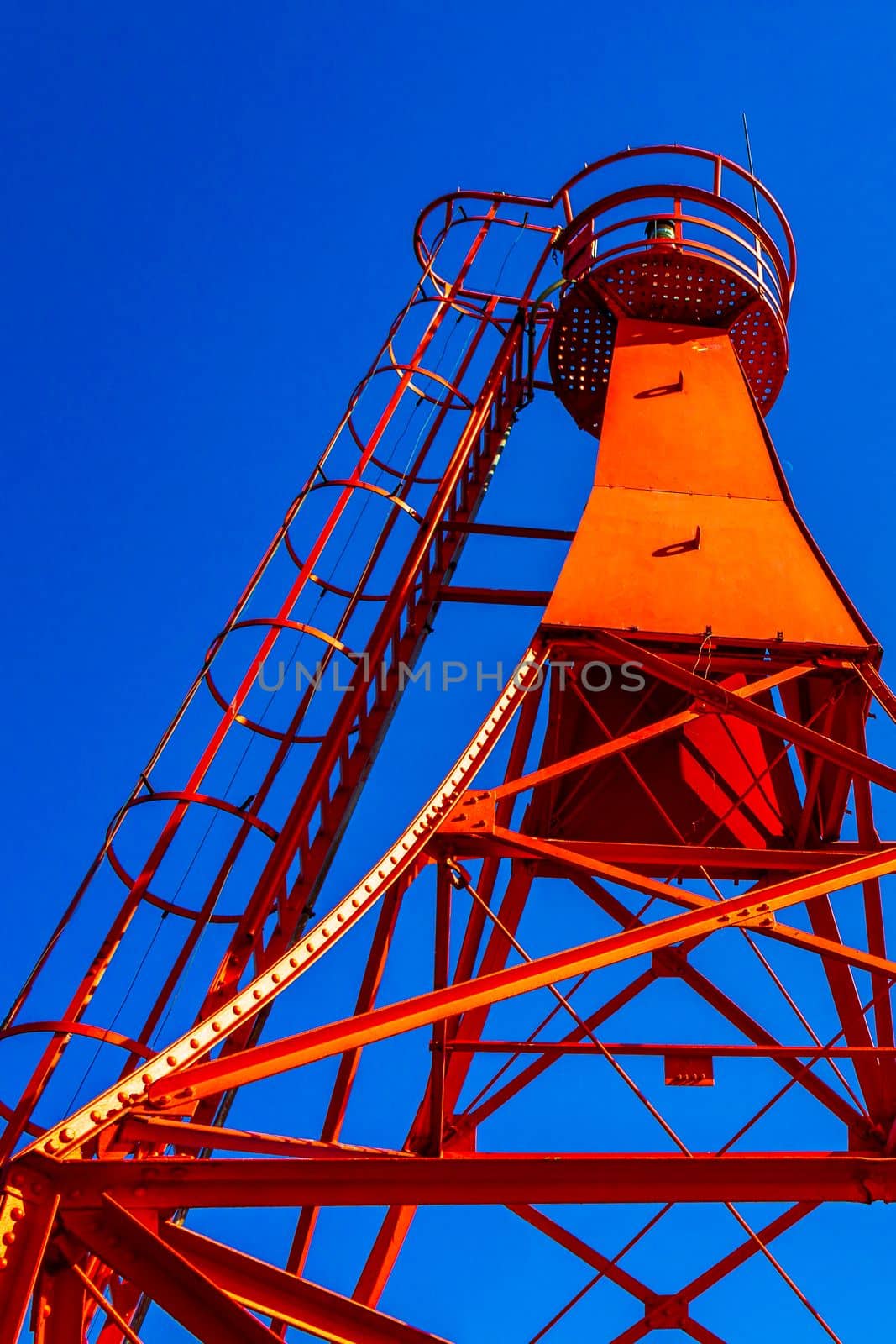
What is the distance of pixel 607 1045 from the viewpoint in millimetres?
8328

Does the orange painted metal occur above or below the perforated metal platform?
below

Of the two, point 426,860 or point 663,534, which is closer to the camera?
point 426,860

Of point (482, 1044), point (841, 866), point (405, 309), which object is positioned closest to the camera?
point (841, 866)

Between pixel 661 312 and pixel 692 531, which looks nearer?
pixel 692 531

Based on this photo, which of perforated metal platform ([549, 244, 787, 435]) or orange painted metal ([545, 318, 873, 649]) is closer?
orange painted metal ([545, 318, 873, 649])

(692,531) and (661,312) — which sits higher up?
(661,312)

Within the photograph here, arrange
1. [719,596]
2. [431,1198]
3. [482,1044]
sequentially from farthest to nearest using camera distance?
[719,596], [482,1044], [431,1198]

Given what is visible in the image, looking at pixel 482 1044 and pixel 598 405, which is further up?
pixel 598 405

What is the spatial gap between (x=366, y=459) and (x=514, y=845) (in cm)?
646

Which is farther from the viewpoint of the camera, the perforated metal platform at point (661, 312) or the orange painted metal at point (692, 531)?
the perforated metal platform at point (661, 312)

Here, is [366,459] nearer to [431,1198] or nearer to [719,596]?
[719,596]

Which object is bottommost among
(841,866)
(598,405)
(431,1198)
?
(431,1198)

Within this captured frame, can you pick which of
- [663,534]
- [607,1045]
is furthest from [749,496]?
[607,1045]

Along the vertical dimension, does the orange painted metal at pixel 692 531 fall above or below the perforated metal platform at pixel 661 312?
below
